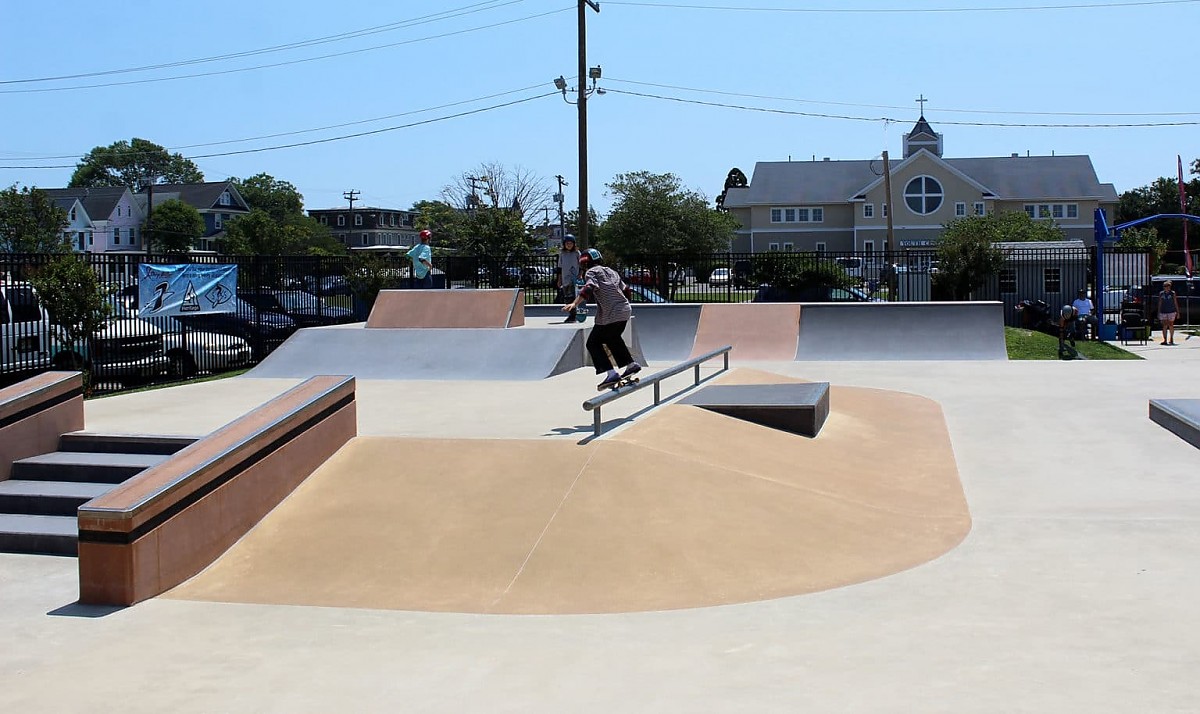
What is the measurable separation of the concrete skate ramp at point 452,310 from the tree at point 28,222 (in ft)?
178

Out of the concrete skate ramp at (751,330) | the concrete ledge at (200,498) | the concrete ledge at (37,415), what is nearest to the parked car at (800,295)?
the concrete skate ramp at (751,330)

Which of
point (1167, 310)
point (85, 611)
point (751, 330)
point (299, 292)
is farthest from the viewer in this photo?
point (1167, 310)

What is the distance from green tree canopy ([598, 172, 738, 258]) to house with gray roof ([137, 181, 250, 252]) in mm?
65335

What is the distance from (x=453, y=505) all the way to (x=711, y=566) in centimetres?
195

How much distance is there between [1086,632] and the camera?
539cm

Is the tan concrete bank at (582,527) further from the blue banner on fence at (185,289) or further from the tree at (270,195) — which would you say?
the tree at (270,195)

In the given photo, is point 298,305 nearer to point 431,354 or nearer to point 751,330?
point 431,354

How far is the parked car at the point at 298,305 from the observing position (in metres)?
19.5

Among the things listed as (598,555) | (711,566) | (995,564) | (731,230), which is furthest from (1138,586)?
(731,230)

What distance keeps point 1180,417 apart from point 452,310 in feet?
35.0

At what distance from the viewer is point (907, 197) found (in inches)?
2830

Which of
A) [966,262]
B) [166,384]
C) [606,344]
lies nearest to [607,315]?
[606,344]

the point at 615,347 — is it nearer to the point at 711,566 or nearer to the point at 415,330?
the point at 711,566

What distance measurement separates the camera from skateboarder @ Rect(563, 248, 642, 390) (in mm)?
10461
